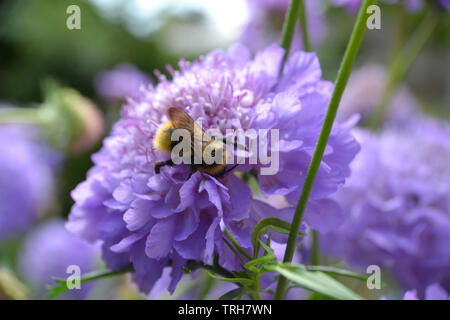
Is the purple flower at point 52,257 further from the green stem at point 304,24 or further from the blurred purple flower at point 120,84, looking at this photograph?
the green stem at point 304,24

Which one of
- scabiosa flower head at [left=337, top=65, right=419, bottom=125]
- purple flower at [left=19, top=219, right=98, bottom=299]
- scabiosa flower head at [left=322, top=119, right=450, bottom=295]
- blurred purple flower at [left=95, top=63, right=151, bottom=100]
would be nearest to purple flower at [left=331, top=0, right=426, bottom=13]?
scabiosa flower head at [left=322, top=119, right=450, bottom=295]

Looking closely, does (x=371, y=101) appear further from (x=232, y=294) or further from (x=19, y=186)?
(x=232, y=294)

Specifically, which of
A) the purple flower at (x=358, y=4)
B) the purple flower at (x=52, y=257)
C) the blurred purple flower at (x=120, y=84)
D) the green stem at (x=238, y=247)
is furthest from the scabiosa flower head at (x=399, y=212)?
the blurred purple flower at (x=120, y=84)

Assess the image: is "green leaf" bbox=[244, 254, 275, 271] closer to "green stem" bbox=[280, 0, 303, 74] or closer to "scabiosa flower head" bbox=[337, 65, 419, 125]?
"green stem" bbox=[280, 0, 303, 74]

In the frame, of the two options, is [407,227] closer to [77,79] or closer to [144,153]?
[144,153]

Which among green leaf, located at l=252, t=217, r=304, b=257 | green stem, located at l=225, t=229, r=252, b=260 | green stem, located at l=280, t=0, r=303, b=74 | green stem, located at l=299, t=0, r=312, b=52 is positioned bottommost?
green stem, located at l=225, t=229, r=252, b=260

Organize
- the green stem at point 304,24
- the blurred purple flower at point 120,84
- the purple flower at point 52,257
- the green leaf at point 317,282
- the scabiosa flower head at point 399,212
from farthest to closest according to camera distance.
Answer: the blurred purple flower at point 120,84 < the purple flower at point 52,257 < the scabiosa flower head at point 399,212 < the green stem at point 304,24 < the green leaf at point 317,282
